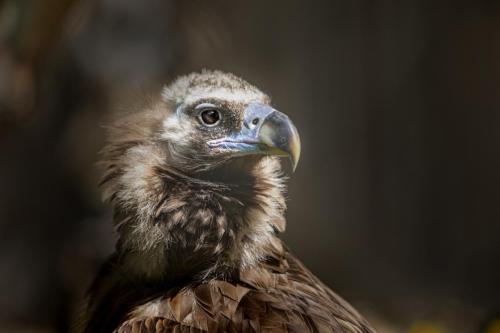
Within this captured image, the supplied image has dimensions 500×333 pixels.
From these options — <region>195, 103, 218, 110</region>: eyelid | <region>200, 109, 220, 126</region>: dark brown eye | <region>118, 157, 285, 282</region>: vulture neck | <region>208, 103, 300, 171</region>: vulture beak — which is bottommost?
<region>118, 157, 285, 282</region>: vulture neck

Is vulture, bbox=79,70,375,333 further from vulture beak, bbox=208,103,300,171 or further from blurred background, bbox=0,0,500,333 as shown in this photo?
blurred background, bbox=0,0,500,333

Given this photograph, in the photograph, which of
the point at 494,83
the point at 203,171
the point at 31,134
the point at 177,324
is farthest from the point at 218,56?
the point at 494,83

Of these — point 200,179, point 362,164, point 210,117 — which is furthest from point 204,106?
point 362,164

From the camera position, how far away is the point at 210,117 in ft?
4.96

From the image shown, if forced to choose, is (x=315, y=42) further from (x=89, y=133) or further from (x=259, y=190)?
(x=259, y=190)

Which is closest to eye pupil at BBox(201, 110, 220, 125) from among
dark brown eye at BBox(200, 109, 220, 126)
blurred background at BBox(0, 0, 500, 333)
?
dark brown eye at BBox(200, 109, 220, 126)

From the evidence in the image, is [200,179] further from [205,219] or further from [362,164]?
[362,164]

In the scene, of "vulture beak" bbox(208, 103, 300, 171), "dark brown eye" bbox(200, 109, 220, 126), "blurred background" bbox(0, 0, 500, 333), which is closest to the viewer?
"vulture beak" bbox(208, 103, 300, 171)

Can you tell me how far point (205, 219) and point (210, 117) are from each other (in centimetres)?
19

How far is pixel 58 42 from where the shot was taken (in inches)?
116

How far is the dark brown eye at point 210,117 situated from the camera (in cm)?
151

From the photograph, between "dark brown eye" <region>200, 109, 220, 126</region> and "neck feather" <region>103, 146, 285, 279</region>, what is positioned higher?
"dark brown eye" <region>200, 109, 220, 126</region>

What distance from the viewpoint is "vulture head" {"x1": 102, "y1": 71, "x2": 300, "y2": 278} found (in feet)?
4.78

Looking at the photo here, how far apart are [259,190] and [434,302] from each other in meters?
2.53
